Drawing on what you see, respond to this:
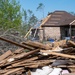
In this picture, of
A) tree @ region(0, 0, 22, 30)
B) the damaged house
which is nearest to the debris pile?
tree @ region(0, 0, 22, 30)

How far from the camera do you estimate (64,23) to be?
45.3m

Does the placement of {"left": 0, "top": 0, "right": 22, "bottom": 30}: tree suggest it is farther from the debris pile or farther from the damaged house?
the debris pile

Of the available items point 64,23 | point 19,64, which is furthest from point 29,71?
point 64,23

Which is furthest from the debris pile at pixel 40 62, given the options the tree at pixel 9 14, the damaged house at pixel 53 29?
the damaged house at pixel 53 29

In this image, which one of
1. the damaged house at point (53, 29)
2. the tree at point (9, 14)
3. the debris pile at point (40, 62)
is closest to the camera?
the debris pile at point (40, 62)

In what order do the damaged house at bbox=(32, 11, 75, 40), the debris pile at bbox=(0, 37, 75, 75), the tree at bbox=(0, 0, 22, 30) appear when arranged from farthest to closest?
1. the damaged house at bbox=(32, 11, 75, 40)
2. the tree at bbox=(0, 0, 22, 30)
3. the debris pile at bbox=(0, 37, 75, 75)

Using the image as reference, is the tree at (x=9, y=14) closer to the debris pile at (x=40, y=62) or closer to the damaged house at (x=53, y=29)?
the damaged house at (x=53, y=29)

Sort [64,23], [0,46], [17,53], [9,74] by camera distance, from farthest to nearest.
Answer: [64,23] → [0,46] → [17,53] → [9,74]

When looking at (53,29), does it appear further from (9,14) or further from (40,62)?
(40,62)

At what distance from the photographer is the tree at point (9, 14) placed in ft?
117

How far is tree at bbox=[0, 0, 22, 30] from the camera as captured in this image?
35688mm

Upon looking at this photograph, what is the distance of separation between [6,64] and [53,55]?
1329 mm

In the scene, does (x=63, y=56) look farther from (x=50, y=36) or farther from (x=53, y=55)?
(x=50, y=36)

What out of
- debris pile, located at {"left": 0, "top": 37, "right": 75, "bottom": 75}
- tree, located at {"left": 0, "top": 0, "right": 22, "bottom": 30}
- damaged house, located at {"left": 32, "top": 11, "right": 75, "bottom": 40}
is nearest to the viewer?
debris pile, located at {"left": 0, "top": 37, "right": 75, "bottom": 75}
